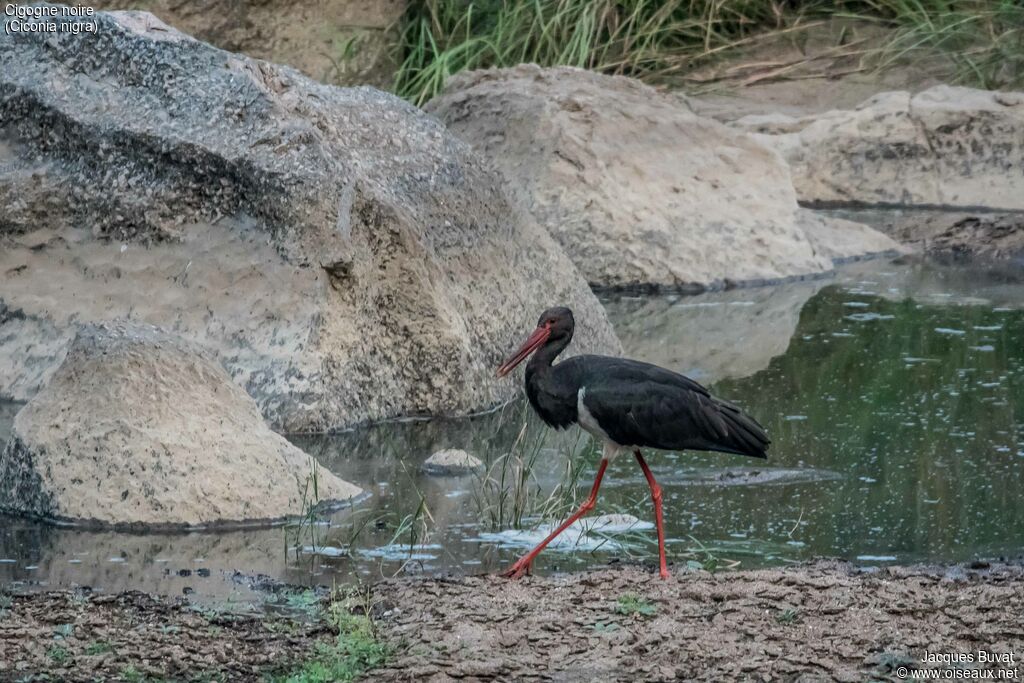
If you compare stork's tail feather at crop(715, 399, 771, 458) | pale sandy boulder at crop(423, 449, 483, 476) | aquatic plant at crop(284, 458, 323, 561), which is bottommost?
pale sandy boulder at crop(423, 449, 483, 476)

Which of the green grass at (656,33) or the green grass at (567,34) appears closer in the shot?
the green grass at (656,33)

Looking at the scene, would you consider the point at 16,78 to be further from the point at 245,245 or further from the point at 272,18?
the point at 272,18

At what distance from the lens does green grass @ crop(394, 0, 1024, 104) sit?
14242 millimetres

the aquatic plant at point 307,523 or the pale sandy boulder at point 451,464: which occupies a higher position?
the aquatic plant at point 307,523

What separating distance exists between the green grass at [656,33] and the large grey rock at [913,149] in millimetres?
1338

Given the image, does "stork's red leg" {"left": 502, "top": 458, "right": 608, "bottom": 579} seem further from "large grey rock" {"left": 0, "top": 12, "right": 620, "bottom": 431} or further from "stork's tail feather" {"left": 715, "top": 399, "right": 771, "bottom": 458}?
"large grey rock" {"left": 0, "top": 12, "right": 620, "bottom": 431}

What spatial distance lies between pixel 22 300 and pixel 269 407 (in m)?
1.38

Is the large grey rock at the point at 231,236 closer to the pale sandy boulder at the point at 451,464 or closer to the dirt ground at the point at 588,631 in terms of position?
the pale sandy boulder at the point at 451,464

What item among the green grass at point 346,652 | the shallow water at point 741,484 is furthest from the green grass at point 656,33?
the green grass at point 346,652

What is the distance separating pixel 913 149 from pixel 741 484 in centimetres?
710

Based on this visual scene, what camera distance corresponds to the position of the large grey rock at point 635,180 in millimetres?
10422

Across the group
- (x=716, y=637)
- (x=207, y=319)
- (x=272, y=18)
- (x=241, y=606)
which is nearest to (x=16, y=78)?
(x=207, y=319)

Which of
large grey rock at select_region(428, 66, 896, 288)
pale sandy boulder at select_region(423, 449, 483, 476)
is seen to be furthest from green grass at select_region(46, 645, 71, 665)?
large grey rock at select_region(428, 66, 896, 288)

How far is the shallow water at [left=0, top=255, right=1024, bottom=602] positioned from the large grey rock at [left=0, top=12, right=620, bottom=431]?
29 cm
